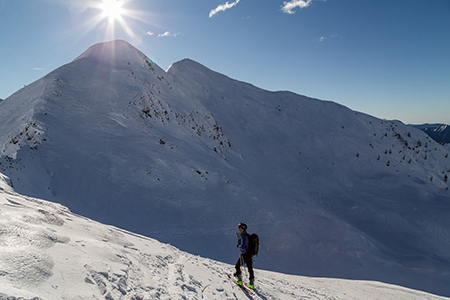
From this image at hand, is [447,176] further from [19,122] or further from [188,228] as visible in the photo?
[19,122]

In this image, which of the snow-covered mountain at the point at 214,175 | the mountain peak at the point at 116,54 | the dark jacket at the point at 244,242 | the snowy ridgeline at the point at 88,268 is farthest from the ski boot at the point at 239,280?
the mountain peak at the point at 116,54

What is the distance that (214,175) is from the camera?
539 inches

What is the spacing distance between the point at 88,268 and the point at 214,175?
Result: 398 inches

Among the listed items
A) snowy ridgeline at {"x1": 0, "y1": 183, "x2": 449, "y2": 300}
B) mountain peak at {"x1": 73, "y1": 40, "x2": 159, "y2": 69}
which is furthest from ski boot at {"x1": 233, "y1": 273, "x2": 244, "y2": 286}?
mountain peak at {"x1": 73, "y1": 40, "x2": 159, "y2": 69}

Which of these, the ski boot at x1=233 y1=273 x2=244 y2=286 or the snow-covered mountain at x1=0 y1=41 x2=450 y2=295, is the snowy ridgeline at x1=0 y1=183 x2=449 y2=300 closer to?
the ski boot at x1=233 y1=273 x2=244 y2=286

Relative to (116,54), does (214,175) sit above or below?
below

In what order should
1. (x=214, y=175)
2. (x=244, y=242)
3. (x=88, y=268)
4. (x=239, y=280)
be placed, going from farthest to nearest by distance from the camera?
(x=214, y=175) < (x=244, y=242) < (x=239, y=280) < (x=88, y=268)

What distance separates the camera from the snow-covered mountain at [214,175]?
10297 mm

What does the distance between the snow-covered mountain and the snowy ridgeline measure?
12.5ft

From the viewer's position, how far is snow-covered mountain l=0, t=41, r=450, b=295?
Answer: 33.8ft

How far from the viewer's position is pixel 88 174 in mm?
10695

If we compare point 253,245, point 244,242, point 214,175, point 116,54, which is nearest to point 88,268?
point 244,242

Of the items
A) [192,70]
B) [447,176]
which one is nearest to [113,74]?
[192,70]

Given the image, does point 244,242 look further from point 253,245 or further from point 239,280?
point 239,280
